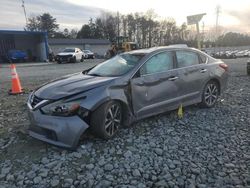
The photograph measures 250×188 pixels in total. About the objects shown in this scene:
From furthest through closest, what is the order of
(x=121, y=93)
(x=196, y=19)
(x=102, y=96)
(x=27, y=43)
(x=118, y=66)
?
(x=27, y=43) → (x=196, y=19) → (x=118, y=66) → (x=121, y=93) → (x=102, y=96)

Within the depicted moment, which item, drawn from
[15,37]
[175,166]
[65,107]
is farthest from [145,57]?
[15,37]

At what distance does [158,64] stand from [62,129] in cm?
245

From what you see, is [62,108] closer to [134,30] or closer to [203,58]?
[203,58]

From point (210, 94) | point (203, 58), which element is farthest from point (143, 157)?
point (203, 58)

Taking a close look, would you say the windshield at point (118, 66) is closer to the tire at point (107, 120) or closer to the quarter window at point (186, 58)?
the tire at point (107, 120)

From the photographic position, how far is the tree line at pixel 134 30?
3129 inches

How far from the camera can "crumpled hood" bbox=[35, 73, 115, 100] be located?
4.61 m

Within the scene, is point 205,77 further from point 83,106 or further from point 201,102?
point 83,106

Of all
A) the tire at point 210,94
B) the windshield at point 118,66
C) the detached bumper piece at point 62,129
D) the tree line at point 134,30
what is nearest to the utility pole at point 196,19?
the tire at point 210,94

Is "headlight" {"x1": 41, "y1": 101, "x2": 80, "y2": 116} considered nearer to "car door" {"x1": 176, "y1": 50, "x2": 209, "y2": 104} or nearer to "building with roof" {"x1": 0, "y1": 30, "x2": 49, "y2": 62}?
"car door" {"x1": 176, "y1": 50, "x2": 209, "y2": 104}

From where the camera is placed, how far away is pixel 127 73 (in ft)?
17.2

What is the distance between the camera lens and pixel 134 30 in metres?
86.7

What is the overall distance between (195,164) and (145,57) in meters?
2.34

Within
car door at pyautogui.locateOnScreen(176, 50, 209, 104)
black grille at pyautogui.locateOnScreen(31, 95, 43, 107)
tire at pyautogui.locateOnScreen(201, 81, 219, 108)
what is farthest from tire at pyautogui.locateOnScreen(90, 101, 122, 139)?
tire at pyautogui.locateOnScreen(201, 81, 219, 108)
